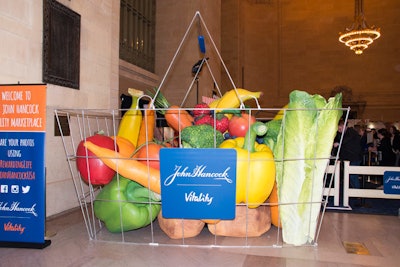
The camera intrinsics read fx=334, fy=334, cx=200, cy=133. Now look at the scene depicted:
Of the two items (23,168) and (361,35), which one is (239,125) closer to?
(23,168)

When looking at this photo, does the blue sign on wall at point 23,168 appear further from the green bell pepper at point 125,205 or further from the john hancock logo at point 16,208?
the green bell pepper at point 125,205

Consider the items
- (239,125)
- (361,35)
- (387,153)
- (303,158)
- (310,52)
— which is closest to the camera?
(303,158)

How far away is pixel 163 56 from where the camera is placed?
735 centimetres

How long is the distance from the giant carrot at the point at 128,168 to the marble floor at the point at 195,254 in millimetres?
391

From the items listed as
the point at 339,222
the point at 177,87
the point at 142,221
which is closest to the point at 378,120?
the point at 177,87

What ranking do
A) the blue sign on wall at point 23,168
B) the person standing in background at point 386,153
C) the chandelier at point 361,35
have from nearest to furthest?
the blue sign on wall at point 23,168, the person standing in background at point 386,153, the chandelier at point 361,35

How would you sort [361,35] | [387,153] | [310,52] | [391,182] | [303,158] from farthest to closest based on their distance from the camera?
[310,52] < [361,35] < [387,153] < [391,182] < [303,158]

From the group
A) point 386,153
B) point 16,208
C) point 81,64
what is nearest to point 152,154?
point 16,208

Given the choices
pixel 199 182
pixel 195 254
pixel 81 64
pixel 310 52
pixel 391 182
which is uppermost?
pixel 310 52

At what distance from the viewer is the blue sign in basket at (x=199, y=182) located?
178 centimetres

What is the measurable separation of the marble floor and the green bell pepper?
133 millimetres

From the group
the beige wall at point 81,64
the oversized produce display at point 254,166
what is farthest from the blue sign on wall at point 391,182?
the beige wall at point 81,64

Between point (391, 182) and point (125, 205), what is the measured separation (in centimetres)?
306

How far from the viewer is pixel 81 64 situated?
338 cm
